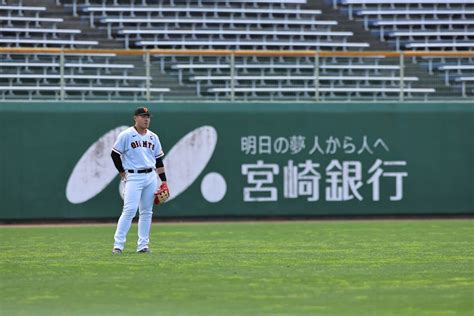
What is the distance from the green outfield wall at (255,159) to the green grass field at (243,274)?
329 cm

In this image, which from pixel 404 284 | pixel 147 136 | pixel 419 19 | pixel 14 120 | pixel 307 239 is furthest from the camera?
pixel 419 19

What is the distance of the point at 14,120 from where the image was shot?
2089 cm

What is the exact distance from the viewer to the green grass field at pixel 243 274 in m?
8.83

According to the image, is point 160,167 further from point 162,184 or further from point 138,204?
point 138,204

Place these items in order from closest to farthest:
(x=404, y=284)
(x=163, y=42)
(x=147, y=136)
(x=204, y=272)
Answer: (x=404, y=284)
(x=204, y=272)
(x=147, y=136)
(x=163, y=42)

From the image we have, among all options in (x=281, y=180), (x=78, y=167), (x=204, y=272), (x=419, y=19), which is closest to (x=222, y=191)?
(x=281, y=180)

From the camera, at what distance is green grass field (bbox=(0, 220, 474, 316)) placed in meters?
8.83

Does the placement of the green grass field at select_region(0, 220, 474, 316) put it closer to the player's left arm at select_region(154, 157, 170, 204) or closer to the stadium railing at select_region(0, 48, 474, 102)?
the player's left arm at select_region(154, 157, 170, 204)

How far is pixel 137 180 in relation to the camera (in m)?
13.7

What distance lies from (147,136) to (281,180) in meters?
8.55

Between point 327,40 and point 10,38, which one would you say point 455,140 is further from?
point 10,38

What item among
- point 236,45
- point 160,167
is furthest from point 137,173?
point 236,45

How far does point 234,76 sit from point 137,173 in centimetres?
849

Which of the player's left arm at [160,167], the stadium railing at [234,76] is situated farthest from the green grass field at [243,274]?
the stadium railing at [234,76]
